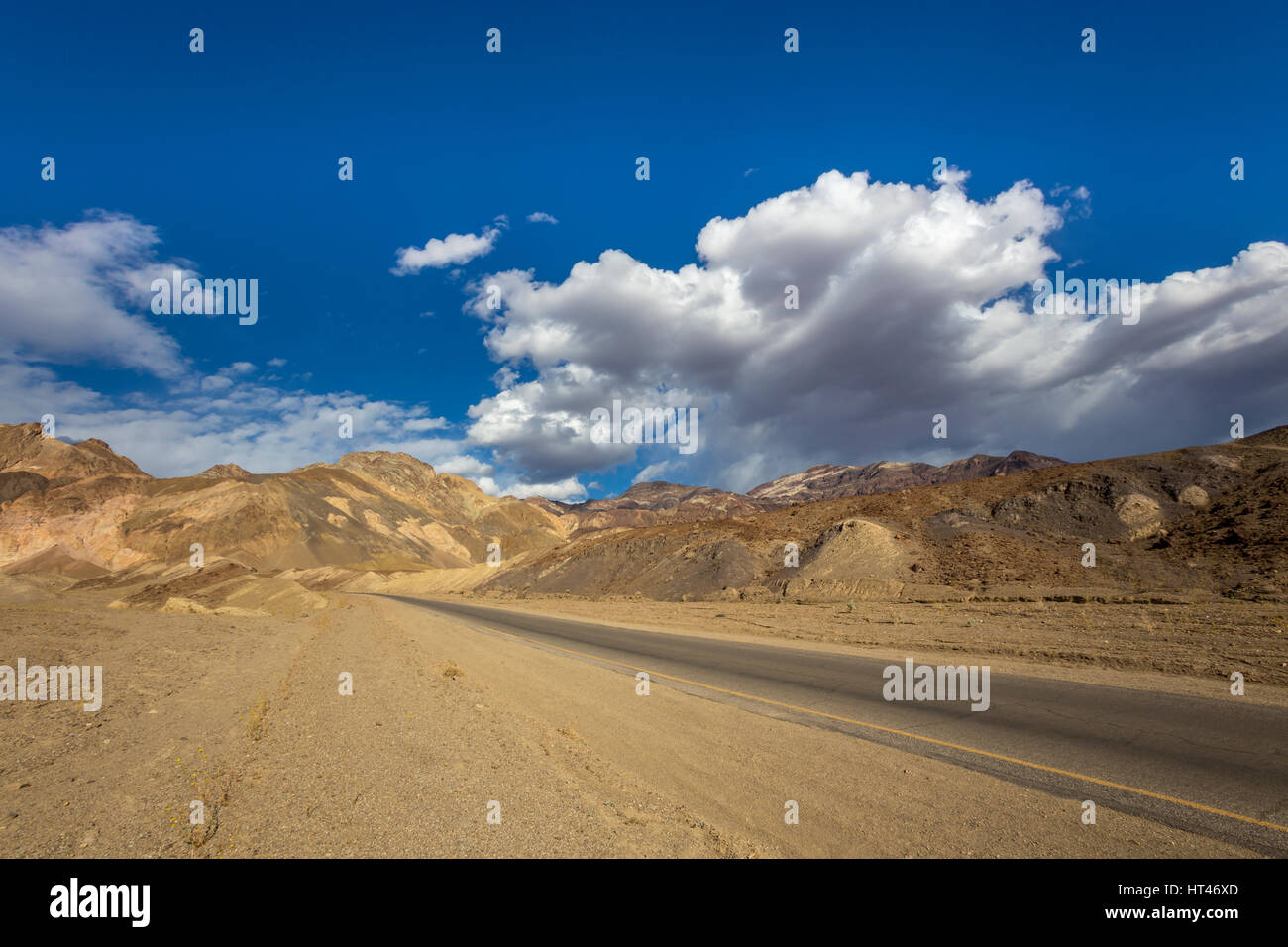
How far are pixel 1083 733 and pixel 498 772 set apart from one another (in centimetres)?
779

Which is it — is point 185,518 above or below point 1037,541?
above

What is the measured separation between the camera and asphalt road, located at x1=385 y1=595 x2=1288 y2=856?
5.39 m

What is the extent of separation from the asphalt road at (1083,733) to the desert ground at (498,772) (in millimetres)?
524

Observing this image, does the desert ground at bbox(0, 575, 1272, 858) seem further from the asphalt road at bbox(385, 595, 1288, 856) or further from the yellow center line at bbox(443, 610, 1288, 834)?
the yellow center line at bbox(443, 610, 1288, 834)

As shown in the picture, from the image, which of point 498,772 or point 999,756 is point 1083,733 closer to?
Result: point 999,756

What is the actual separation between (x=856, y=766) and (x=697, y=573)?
3541 centimetres

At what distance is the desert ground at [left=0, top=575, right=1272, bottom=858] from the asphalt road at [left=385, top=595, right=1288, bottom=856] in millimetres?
524

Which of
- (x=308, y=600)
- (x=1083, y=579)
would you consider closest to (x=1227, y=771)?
(x=1083, y=579)

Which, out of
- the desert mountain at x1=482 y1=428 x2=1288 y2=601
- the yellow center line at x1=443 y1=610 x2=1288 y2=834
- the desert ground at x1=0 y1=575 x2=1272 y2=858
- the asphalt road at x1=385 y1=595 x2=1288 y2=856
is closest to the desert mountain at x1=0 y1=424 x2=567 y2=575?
the desert mountain at x1=482 y1=428 x2=1288 y2=601

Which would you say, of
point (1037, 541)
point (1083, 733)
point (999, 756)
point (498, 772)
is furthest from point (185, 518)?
point (1083, 733)

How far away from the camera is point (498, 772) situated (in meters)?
6.39

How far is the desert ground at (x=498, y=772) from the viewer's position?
4.72 meters
